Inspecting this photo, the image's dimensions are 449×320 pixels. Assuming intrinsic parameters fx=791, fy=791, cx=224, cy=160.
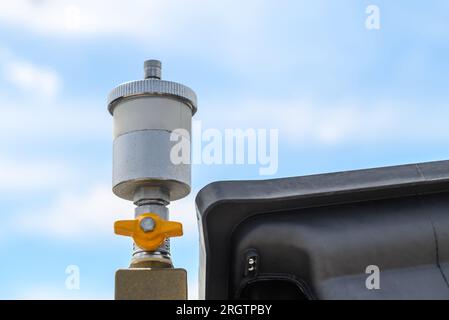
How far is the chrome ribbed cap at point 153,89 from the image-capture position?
600 centimetres

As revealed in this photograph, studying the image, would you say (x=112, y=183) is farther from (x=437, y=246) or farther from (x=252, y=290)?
(x=437, y=246)

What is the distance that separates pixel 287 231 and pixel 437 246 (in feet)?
3.47

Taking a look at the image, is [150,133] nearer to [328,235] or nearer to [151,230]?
[151,230]

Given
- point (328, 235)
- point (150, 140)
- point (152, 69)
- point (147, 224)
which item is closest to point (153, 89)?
point (152, 69)

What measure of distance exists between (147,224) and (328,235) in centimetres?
124

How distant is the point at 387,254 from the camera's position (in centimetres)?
545

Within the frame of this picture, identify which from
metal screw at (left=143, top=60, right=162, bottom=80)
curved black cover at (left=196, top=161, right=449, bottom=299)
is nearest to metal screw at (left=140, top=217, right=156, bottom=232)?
curved black cover at (left=196, top=161, right=449, bottom=299)

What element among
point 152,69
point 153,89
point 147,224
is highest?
point 152,69

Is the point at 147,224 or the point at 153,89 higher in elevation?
the point at 153,89

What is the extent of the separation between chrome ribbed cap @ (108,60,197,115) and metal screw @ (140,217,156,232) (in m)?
1.07

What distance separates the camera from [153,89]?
6004mm

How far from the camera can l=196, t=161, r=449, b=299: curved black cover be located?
5.34 m

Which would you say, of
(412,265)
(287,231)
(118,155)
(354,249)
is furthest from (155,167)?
(412,265)
